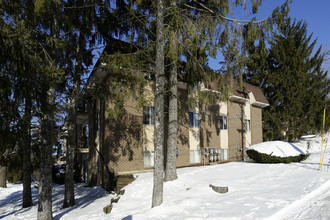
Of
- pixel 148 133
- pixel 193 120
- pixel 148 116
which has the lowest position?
pixel 148 133

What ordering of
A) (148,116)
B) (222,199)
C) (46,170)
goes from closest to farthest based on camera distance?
(222,199) < (46,170) < (148,116)

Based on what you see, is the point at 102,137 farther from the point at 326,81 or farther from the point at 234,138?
the point at 326,81

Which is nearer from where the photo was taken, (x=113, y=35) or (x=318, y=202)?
(x=318, y=202)

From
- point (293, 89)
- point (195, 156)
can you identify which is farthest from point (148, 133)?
point (293, 89)

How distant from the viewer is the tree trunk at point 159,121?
9094 mm

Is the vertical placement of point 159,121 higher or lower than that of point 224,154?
higher

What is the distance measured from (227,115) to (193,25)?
46.9 feet

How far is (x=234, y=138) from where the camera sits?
23688mm

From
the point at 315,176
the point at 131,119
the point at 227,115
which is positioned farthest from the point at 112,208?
the point at 227,115

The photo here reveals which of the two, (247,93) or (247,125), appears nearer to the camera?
(247,93)

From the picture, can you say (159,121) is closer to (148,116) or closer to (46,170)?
(46,170)

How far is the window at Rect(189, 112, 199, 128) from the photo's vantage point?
62.7ft

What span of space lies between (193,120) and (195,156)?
8.98 ft

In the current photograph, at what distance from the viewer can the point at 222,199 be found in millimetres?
8672
